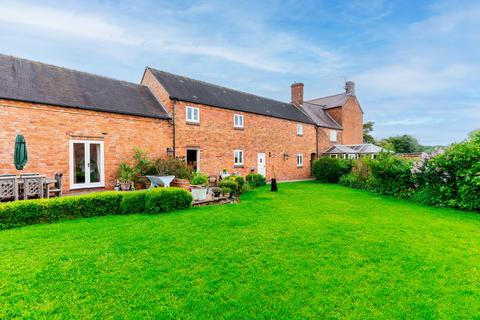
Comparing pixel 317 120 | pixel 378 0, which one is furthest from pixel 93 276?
pixel 317 120

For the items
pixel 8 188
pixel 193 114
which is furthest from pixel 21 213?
pixel 193 114

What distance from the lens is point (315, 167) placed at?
2202cm

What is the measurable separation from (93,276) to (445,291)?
551 centimetres

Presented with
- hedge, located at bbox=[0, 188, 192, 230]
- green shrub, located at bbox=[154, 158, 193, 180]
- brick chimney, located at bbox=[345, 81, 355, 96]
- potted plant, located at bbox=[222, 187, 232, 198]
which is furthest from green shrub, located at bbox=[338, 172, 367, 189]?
brick chimney, located at bbox=[345, 81, 355, 96]

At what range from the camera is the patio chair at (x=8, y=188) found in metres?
7.61

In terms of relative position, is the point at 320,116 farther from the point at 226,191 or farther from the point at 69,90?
the point at 69,90

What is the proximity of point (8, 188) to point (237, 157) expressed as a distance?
42.7ft

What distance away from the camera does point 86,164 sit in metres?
11.5

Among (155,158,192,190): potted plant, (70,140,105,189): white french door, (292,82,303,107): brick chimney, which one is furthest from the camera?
(292,82,303,107): brick chimney

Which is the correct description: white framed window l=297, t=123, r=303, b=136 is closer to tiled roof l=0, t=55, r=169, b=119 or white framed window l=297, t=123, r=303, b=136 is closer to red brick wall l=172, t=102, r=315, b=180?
red brick wall l=172, t=102, r=315, b=180

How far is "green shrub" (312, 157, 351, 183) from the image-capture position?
20266mm

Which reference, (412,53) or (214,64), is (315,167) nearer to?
(412,53)

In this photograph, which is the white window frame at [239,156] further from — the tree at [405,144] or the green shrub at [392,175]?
the tree at [405,144]

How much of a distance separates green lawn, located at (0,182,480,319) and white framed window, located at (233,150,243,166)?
10974 mm
